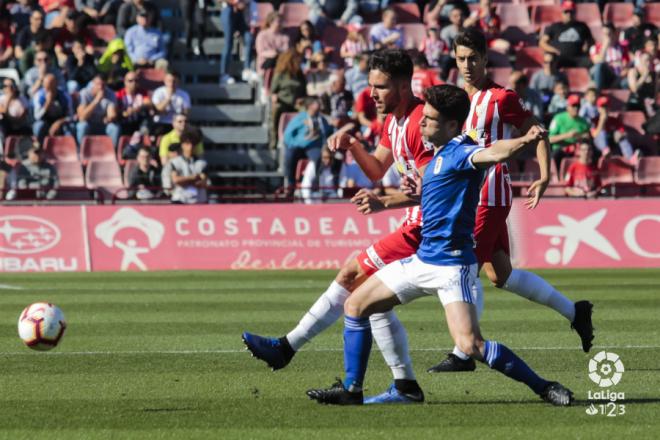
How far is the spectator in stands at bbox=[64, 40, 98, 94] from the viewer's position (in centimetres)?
2375

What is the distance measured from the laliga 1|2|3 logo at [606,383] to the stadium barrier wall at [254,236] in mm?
9979

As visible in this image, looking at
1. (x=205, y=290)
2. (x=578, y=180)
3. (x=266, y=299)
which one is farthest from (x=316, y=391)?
(x=578, y=180)

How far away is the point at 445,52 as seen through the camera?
2475 centimetres

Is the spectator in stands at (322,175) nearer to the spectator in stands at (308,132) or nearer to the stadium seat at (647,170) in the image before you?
the spectator in stands at (308,132)

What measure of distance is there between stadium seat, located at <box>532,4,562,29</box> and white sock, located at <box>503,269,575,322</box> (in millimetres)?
17868

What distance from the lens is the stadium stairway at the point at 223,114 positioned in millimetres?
23594

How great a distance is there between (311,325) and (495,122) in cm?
214

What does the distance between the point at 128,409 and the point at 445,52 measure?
58.4 feet

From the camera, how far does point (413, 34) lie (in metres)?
25.7

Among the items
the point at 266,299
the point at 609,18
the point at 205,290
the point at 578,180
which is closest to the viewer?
the point at 266,299

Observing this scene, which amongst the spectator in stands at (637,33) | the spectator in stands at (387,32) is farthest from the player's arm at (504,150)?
the spectator in stands at (637,33)

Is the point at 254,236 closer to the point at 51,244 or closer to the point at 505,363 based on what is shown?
the point at 51,244

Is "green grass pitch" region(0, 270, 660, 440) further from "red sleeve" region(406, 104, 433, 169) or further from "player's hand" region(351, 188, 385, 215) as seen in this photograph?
"red sleeve" region(406, 104, 433, 169)

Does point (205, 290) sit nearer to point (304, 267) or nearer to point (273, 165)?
point (304, 267)
